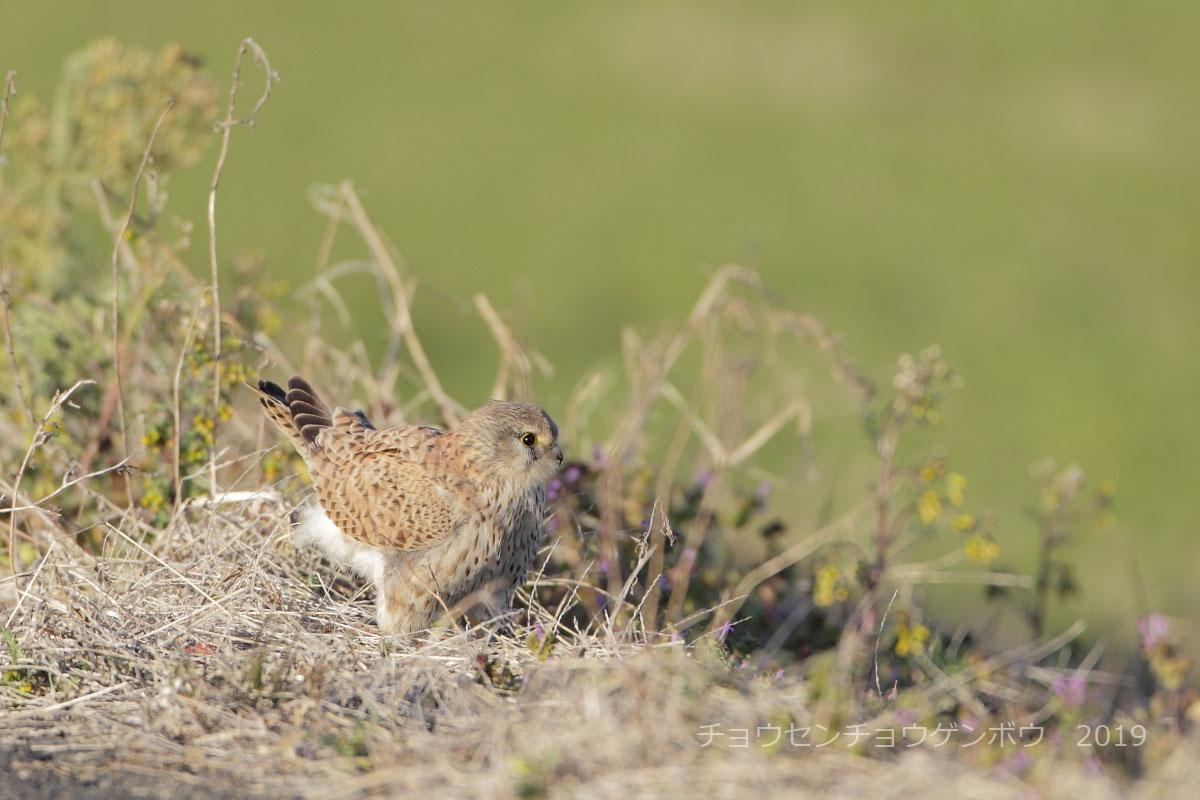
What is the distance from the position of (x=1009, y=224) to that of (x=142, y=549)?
15063mm

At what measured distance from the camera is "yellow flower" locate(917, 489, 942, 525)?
4.85 m

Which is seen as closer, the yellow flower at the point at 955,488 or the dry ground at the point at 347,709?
the dry ground at the point at 347,709

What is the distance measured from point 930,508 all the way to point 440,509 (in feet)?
6.09

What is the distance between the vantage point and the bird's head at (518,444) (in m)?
4.66

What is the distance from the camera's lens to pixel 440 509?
4547mm

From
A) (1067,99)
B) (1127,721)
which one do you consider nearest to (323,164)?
(1067,99)

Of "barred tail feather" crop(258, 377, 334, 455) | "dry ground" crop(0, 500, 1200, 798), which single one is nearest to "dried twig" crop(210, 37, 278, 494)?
"barred tail feather" crop(258, 377, 334, 455)

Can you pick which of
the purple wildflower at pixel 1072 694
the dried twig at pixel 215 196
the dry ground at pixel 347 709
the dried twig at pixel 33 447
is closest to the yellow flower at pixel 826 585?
the dry ground at pixel 347 709

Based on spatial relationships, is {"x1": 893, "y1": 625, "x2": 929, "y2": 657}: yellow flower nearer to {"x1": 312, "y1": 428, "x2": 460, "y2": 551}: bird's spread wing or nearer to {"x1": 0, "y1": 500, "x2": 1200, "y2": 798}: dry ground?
{"x1": 0, "y1": 500, "x2": 1200, "y2": 798}: dry ground

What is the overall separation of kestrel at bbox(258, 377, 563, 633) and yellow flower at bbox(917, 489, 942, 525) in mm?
1405

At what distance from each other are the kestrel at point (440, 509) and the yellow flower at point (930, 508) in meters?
1.40

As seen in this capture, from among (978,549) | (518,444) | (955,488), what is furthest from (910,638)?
(518,444)

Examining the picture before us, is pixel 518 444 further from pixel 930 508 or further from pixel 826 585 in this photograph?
pixel 930 508

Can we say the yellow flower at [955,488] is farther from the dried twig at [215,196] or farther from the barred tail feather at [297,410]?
the dried twig at [215,196]
